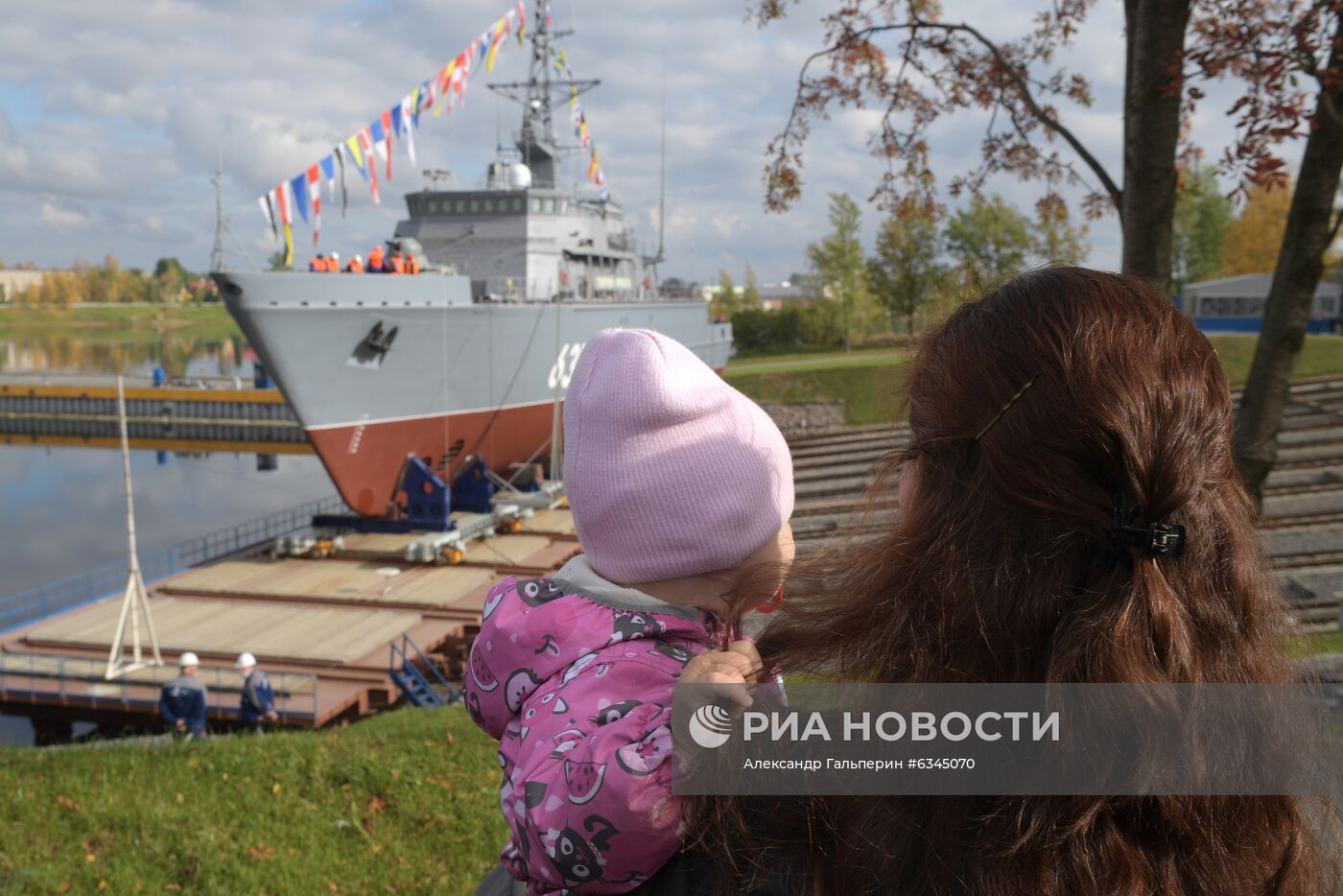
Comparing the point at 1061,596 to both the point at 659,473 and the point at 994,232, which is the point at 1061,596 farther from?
the point at 994,232

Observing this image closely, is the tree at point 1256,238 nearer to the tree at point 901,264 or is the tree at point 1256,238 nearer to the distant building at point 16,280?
the tree at point 901,264

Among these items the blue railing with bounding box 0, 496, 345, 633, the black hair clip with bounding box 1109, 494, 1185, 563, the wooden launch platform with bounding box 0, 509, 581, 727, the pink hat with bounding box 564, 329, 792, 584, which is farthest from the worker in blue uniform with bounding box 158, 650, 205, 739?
the blue railing with bounding box 0, 496, 345, 633

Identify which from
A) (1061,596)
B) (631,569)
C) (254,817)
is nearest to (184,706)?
(254,817)

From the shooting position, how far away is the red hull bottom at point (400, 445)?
1911 cm

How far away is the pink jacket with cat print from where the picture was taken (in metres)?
1.10

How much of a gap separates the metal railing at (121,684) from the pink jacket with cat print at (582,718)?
1029cm

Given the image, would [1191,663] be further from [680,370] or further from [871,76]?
[871,76]

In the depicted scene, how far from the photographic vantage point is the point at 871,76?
16.8 feet

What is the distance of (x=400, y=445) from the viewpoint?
65.6 feet

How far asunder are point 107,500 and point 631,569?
36343 mm

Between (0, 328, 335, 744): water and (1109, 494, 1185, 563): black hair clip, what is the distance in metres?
14.1

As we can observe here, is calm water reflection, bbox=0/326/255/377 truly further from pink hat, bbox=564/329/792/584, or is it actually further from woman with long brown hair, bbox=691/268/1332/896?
woman with long brown hair, bbox=691/268/1332/896

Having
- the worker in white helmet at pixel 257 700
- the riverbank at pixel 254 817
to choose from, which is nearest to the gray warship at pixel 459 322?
the worker in white helmet at pixel 257 700

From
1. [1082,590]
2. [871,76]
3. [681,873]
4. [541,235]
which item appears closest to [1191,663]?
[1082,590]
